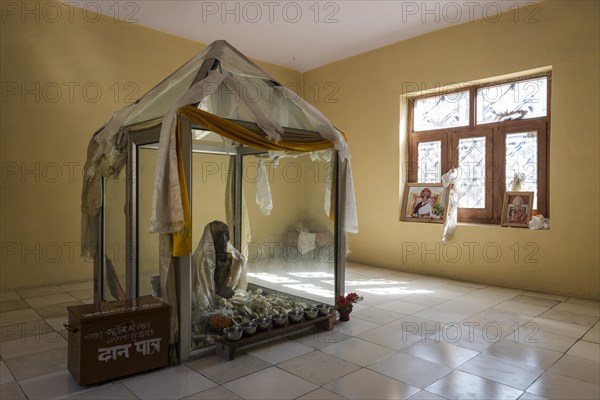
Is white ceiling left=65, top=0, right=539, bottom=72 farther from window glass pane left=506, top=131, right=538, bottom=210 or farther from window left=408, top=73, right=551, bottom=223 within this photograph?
window glass pane left=506, top=131, right=538, bottom=210

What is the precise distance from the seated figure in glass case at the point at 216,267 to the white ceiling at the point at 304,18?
2941 millimetres

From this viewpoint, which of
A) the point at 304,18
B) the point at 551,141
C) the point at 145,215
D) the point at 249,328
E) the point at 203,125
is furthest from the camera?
the point at 304,18

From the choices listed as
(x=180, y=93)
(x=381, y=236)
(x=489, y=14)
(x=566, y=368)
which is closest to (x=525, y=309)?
(x=566, y=368)

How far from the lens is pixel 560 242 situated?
4.82 metres

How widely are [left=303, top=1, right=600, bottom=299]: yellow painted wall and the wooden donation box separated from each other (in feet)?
13.4

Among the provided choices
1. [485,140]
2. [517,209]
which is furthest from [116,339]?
[485,140]

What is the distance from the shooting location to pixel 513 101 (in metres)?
5.37

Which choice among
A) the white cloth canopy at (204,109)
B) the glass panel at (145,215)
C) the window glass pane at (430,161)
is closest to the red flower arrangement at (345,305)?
the white cloth canopy at (204,109)

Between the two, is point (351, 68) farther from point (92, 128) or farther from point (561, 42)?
point (92, 128)

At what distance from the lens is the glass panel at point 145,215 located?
338 cm

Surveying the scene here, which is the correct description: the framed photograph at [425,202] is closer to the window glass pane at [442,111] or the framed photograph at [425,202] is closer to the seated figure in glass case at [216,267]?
the window glass pane at [442,111]

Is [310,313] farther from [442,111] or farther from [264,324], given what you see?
[442,111]

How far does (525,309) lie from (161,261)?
3503 millimetres

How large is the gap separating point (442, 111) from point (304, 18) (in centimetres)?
224
